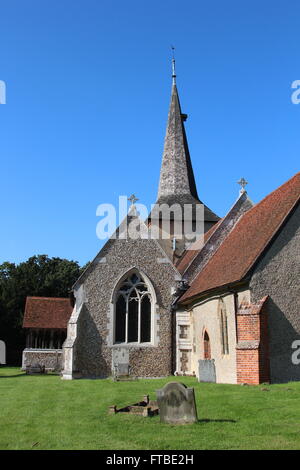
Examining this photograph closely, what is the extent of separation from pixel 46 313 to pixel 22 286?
1261 centimetres

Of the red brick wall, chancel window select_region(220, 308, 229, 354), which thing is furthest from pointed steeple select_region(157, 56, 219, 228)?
the red brick wall

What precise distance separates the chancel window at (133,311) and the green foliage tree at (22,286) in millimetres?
20871

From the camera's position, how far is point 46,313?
30.2 meters

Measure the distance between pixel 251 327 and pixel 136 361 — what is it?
7.15 metres

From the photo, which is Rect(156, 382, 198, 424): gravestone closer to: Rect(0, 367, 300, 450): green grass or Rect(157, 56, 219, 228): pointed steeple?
Rect(0, 367, 300, 450): green grass

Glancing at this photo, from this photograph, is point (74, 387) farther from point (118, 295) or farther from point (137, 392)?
point (118, 295)

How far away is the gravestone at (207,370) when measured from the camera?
14359 mm

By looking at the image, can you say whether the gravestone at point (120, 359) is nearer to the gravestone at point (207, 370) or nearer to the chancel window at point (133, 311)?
the chancel window at point (133, 311)

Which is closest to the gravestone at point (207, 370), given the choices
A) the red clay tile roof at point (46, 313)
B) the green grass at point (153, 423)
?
the green grass at point (153, 423)

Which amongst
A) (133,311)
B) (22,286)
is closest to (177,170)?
(133,311)

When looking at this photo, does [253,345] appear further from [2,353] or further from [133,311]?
[2,353]

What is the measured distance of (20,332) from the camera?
38.0 m

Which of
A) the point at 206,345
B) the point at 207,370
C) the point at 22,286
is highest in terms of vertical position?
the point at 22,286
